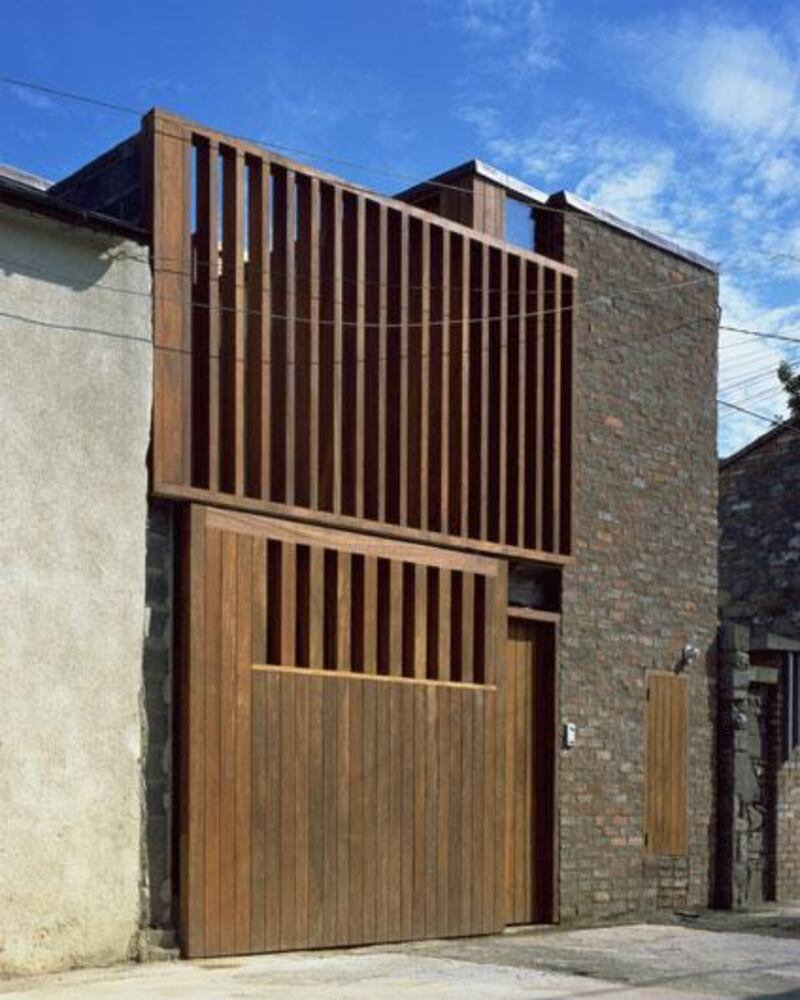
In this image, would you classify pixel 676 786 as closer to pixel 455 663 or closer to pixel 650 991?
pixel 455 663

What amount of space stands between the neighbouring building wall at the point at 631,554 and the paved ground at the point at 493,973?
1507 mm

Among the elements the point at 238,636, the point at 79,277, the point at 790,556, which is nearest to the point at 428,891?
the point at 238,636

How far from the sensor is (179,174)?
450 inches

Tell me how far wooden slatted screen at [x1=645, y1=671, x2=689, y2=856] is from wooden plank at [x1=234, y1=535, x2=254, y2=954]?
5260mm

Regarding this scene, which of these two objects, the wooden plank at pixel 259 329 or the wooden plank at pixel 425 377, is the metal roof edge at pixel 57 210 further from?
the wooden plank at pixel 425 377

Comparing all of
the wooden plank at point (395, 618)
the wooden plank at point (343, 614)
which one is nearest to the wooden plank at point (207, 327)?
the wooden plank at point (343, 614)

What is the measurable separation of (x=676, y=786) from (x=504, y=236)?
5.84 m

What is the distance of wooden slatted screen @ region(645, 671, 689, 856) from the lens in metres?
15.2

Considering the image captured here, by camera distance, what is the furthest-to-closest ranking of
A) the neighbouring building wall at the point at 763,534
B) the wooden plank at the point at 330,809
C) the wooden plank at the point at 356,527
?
1. the neighbouring building wall at the point at 763,534
2. the wooden plank at the point at 330,809
3. the wooden plank at the point at 356,527

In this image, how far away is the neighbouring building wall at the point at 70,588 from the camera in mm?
10047

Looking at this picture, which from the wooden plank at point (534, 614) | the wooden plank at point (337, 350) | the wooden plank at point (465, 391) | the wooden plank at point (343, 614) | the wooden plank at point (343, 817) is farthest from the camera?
the wooden plank at point (534, 614)

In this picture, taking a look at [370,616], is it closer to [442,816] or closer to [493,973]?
[442,816]

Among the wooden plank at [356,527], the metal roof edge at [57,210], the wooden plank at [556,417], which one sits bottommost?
the wooden plank at [356,527]

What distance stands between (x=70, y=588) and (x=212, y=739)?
1.59 metres
